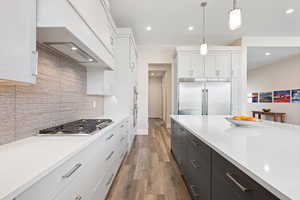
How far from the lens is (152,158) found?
295 centimetres

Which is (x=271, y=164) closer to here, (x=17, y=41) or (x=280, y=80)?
(x=17, y=41)

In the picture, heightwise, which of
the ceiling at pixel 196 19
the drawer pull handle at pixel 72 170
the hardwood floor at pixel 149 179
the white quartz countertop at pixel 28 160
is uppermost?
the ceiling at pixel 196 19

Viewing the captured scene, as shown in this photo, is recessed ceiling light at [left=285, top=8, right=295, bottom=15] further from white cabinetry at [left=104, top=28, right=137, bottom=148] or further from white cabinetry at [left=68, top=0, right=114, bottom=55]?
white cabinetry at [left=68, top=0, right=114, bottom=55]

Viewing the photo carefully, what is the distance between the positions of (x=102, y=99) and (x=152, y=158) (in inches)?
63.5

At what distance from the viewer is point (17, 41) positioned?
0.83m

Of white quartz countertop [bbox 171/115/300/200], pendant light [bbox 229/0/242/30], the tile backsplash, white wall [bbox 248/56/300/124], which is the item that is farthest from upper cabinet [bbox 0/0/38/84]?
white wall [bbox 248/56/300/124]

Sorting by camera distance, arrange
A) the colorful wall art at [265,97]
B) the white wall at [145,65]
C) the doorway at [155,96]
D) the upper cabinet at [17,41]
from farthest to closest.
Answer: the doorway at [155,96]
the colorful wall art at [265,97]
the white wall at [145,65]
the upper cabinet at [17,41]

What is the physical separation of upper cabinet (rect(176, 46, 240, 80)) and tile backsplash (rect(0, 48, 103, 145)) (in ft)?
9.54

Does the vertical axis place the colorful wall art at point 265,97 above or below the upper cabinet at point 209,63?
below

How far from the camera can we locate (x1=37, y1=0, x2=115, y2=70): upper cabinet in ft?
3.43

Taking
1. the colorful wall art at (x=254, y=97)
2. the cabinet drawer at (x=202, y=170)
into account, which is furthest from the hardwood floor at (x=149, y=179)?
the colorful wall art at (x=254, y=97)

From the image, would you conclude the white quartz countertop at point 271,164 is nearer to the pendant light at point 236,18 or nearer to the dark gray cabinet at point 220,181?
the dark gray cabinet at point 220,181

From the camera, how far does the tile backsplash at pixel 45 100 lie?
106 centimetres

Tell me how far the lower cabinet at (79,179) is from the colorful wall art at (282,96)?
7.39 meters
